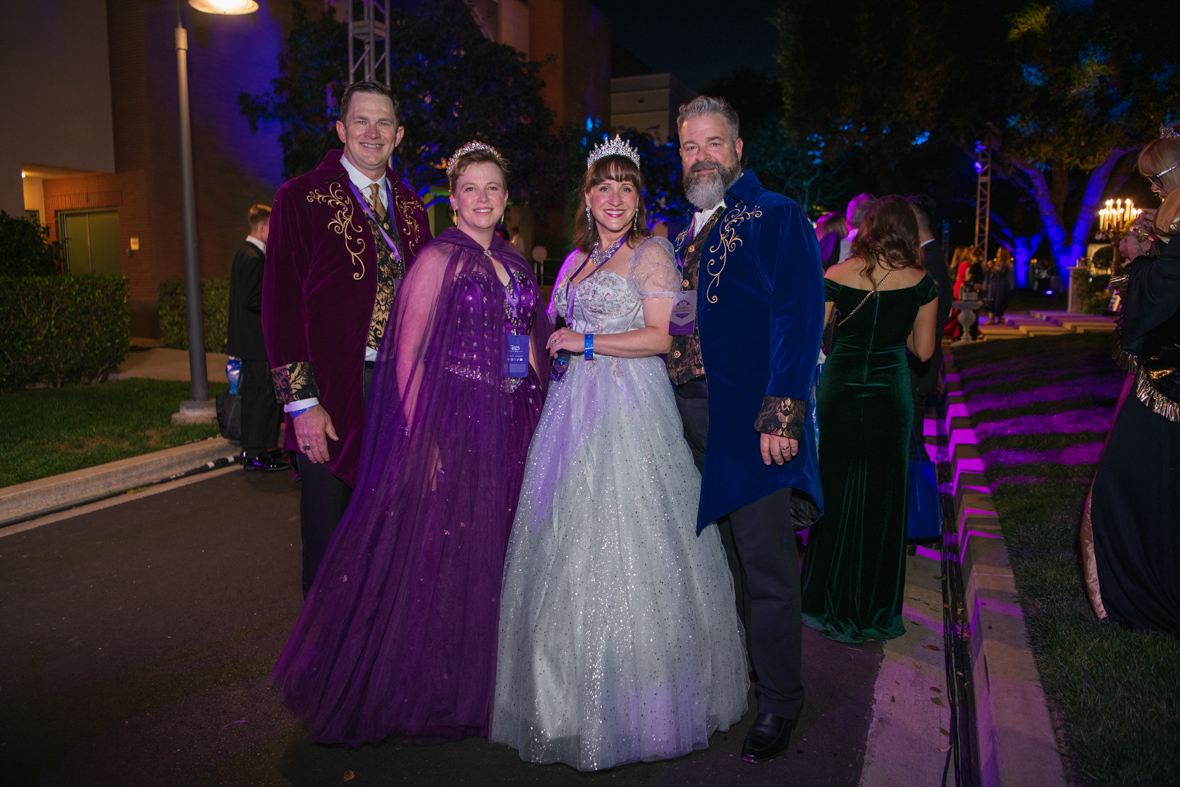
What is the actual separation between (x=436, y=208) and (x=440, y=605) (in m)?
27.2

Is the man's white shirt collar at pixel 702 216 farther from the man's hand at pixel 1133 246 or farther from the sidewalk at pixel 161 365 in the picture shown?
the sidewalk at pixel 161 365

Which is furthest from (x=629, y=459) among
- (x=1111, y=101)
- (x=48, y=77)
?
(x=1111, y=101)

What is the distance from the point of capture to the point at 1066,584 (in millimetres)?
3834

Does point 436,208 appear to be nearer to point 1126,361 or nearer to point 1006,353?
point 1006,353

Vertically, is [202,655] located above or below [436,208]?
below

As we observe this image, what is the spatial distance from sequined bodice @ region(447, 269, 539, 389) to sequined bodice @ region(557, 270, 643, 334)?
0.30 metres

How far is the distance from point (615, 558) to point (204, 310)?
1414 cm

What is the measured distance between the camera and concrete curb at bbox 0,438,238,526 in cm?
Answer: 544

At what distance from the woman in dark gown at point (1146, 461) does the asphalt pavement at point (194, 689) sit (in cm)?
109

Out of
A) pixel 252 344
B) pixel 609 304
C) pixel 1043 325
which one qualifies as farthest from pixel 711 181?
pixel 1043 325

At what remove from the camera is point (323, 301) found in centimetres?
304

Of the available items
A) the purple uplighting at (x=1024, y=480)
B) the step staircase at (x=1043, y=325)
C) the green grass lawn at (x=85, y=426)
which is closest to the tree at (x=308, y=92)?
the green grass lawn at (x=85, y=426)

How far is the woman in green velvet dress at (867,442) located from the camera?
3.73m

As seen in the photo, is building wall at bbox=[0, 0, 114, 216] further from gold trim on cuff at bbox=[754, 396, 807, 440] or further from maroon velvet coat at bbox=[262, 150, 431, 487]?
gold trim on cuff at bbox=[754, 396, 807, 440]
